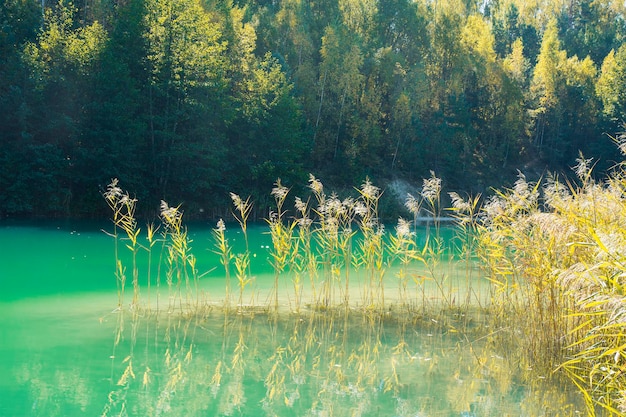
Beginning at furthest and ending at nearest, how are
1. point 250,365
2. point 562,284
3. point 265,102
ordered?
point 265,102, point 250,365, point 562,284

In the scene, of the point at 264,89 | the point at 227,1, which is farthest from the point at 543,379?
the point at 227,1

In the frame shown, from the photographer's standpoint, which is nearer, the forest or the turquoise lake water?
the turquoise lake water

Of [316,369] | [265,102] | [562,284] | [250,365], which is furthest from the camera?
[265,102]

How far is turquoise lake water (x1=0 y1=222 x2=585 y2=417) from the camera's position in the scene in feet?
17.7

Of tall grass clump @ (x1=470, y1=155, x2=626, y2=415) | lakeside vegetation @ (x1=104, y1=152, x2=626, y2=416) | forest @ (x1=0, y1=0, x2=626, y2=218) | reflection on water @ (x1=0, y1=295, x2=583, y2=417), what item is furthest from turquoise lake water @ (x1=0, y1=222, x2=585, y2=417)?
forest @ (x1=0, y1=0, x2=626, y2=218)

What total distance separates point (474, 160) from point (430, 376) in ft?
113

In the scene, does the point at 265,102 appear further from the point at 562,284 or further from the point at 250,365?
the point at 562,284

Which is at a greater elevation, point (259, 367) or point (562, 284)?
point (562, 284)

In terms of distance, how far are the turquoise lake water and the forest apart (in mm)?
14844

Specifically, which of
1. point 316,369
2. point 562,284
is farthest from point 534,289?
point 316,369

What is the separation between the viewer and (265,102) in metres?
27.9

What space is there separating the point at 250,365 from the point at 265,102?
22.1 m

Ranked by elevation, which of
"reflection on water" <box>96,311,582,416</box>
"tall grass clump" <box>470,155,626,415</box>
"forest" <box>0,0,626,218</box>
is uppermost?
"forest" <box>0,0,626,218</box>

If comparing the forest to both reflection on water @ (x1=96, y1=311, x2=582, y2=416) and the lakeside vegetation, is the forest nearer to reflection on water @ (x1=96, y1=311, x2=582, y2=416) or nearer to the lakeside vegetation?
the lakeside vegetation
